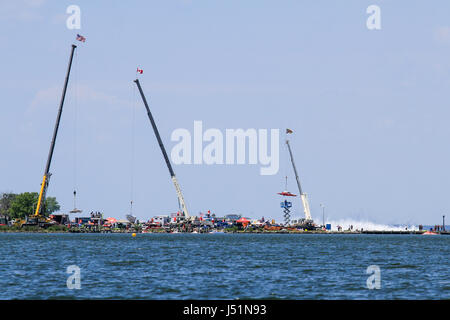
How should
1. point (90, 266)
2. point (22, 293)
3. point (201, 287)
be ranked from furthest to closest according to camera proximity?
point (90, 266), point (201, 287), point (22, 293)

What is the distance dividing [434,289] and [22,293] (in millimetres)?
30270

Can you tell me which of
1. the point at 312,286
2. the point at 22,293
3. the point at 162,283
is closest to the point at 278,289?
the point at 312,286

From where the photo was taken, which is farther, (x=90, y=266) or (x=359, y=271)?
(x=90, y=266)

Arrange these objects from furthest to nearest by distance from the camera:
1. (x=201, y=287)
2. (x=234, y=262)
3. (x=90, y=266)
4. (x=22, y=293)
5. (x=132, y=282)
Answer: (x=234, y=262) < (x=90, y=266) < (x=132, y=282) < (x=201, y=287) < (x=22, y=293)

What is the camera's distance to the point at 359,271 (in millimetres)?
70125

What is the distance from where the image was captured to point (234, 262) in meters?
83.2
